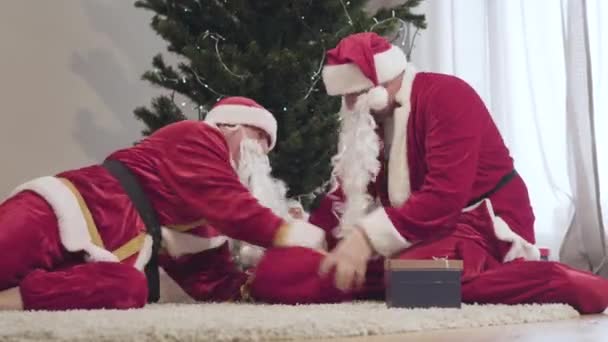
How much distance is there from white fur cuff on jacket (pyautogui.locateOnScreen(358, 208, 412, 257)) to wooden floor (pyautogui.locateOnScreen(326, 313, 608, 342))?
0.36 meters

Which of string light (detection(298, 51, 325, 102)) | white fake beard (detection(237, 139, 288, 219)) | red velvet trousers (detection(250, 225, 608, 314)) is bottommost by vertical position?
red velvet trousers (detection(250, 225, 608, 314))

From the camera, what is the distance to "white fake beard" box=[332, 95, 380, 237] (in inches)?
74.4

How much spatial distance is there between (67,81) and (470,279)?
6.59ft

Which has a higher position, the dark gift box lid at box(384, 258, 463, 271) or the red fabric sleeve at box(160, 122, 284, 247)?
the red fabric sleeve at box(160, 122, 284, 247)

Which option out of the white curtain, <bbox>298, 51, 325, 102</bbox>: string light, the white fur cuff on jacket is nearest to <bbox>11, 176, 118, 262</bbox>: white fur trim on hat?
the white fur cuff on jacket

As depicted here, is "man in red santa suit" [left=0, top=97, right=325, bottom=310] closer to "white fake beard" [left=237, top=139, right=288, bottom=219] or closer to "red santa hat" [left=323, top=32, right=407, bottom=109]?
"white fake beard" [left=237, top=139, right=288, bottom=219]

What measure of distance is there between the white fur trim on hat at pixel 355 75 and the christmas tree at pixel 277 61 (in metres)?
0.45

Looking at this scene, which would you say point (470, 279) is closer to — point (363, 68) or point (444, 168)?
point (444, 168)

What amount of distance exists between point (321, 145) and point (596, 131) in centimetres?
86

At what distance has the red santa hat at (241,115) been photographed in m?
2.11

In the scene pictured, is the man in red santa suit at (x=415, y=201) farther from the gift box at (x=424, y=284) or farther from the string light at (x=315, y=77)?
the string light at (x=315, y=77)

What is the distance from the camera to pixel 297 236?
1.79 m

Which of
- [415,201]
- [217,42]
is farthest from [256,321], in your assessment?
[217,42]

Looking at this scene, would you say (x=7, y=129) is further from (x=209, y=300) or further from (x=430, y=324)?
(x=430, y=324)
